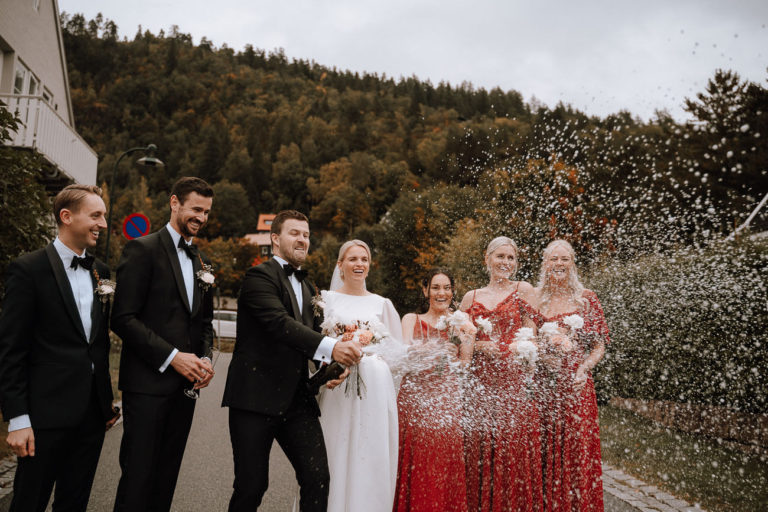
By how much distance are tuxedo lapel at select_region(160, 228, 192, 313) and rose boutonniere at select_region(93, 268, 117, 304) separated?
393mm

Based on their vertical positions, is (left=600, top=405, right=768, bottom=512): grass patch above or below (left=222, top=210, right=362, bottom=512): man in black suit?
below

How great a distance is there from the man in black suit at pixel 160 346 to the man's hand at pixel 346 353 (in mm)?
828

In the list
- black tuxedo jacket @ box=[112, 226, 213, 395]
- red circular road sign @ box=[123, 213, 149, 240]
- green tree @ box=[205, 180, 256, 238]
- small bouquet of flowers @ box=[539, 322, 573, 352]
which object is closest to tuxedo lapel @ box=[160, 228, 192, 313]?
black tuxedo jacket @ box=[112, 226, 213, 395]

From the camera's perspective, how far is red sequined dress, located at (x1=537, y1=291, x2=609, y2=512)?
442cm

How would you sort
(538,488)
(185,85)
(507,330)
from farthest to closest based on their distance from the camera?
(185,85) < (507,330) < (538,488)

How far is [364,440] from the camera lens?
4.00m

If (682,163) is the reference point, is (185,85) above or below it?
above

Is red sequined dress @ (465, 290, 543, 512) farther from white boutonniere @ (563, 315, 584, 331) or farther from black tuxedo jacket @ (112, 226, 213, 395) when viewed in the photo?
black tuxedo jacket @ (112, 226, 213, 395)

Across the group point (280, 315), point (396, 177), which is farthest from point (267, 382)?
point (396, 177)

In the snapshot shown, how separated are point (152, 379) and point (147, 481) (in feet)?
1.95

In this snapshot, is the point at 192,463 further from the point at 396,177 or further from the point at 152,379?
the point at 396,177

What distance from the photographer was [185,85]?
103438mm

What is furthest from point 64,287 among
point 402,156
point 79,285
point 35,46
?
point 402,156

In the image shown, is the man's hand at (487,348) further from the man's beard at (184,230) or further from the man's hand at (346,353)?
the man's beard at (184,230)
